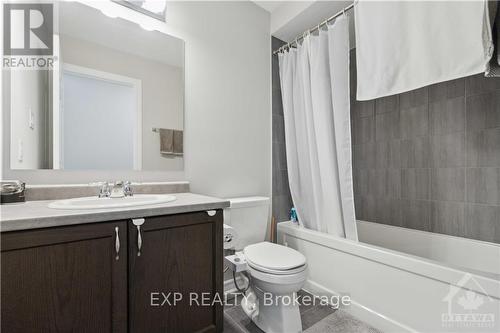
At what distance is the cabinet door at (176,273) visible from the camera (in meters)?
1.09

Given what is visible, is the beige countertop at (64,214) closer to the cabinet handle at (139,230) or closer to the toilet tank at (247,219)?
the cabinet handle at (139,230)

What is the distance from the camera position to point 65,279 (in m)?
0.92

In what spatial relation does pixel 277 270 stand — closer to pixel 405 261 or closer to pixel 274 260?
pixel 274 260

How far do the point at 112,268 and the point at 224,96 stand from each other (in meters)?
1.48

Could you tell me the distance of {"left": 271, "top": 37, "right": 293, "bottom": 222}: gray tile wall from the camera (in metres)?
2.35

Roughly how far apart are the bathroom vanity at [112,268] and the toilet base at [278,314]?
0.30 m

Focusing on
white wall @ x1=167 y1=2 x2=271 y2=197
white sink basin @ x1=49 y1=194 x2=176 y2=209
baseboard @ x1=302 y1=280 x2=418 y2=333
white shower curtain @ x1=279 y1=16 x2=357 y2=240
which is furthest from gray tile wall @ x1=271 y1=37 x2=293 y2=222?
white sink basin @ x1=49 y1=194 x2=176 y2=209

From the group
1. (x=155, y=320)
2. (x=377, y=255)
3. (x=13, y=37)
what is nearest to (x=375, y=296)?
(x=377, y=255)

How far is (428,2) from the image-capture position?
129cm

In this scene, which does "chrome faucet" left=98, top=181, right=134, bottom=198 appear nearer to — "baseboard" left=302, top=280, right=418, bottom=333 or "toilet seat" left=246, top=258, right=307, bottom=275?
"toilet seat" left=246, top=258, right=307, bottom=275

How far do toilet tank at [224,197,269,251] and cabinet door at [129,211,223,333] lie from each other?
454 mm

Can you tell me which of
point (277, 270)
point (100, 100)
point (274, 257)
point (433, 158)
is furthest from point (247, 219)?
point (433, 158)

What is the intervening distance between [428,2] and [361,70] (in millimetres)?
455

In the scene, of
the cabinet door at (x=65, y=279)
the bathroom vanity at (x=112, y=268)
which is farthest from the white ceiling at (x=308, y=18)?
the cabinet door at (x=65, y=279)
